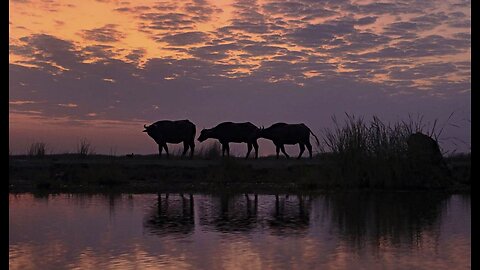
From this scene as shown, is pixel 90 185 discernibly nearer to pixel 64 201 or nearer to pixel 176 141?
pixel 64 201

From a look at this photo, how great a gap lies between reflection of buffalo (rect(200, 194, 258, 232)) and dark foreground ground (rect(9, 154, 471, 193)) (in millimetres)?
2656

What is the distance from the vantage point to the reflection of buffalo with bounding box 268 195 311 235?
10184mm

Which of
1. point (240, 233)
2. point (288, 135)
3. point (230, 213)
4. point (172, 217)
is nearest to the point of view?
point (240, 233)

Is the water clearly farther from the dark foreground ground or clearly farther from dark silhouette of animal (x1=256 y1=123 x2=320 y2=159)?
dark silhouette of animal (x1=256 y1=123 x2=320 y2=159)

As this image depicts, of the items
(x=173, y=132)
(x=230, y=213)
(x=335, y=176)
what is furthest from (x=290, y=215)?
(x=173, y=132)

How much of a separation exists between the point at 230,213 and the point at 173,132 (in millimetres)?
22010

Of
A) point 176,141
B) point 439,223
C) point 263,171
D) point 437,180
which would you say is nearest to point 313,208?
point 439,223

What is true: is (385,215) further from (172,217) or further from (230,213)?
(172,217)

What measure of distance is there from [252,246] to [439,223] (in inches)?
148

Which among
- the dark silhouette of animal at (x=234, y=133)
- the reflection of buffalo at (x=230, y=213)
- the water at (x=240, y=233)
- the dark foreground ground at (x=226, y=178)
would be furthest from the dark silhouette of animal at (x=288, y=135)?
the water at (x=240, y=233)

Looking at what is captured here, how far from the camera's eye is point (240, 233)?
31.6 feet

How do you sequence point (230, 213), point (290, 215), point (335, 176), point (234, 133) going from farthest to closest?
point (234, 133)
point (335, 176)
point (230, 213)
point (290, 215)
